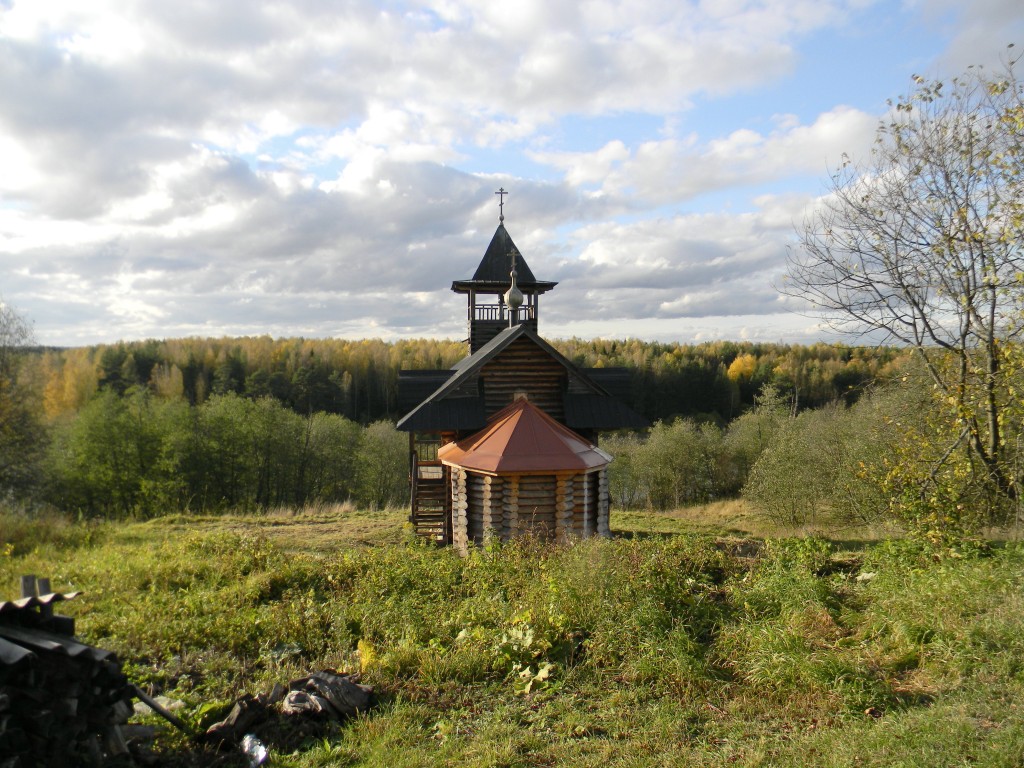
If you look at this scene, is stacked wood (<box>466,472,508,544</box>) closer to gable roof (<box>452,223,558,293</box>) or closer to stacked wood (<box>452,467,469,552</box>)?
stacked wood (<box>452,467,469,552</box>)

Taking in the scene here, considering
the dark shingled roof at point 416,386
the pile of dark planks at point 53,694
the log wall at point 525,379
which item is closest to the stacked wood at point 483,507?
the log wall at point 525,379

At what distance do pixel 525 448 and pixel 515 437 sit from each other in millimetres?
331

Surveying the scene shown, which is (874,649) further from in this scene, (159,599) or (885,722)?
(159,599)

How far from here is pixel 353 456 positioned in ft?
135

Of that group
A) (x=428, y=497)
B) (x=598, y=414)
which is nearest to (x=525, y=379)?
(x=598, y=414)

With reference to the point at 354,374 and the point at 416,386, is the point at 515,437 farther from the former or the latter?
the point at 354,374

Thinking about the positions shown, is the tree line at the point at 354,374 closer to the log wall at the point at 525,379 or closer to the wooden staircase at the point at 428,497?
the wooden staircase at the point at 428,497

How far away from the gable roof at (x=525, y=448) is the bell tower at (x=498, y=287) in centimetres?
454

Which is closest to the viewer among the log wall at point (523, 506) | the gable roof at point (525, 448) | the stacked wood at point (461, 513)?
the gable roof at point (525, 448)

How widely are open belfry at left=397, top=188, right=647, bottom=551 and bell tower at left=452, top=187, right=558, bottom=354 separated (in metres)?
1.45

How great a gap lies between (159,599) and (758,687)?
24.8ft

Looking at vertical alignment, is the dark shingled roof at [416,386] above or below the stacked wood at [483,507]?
above

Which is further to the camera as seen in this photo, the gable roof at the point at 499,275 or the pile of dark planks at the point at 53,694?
the gable roof at the point at 499,275

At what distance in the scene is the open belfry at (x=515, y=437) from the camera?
495 inches
